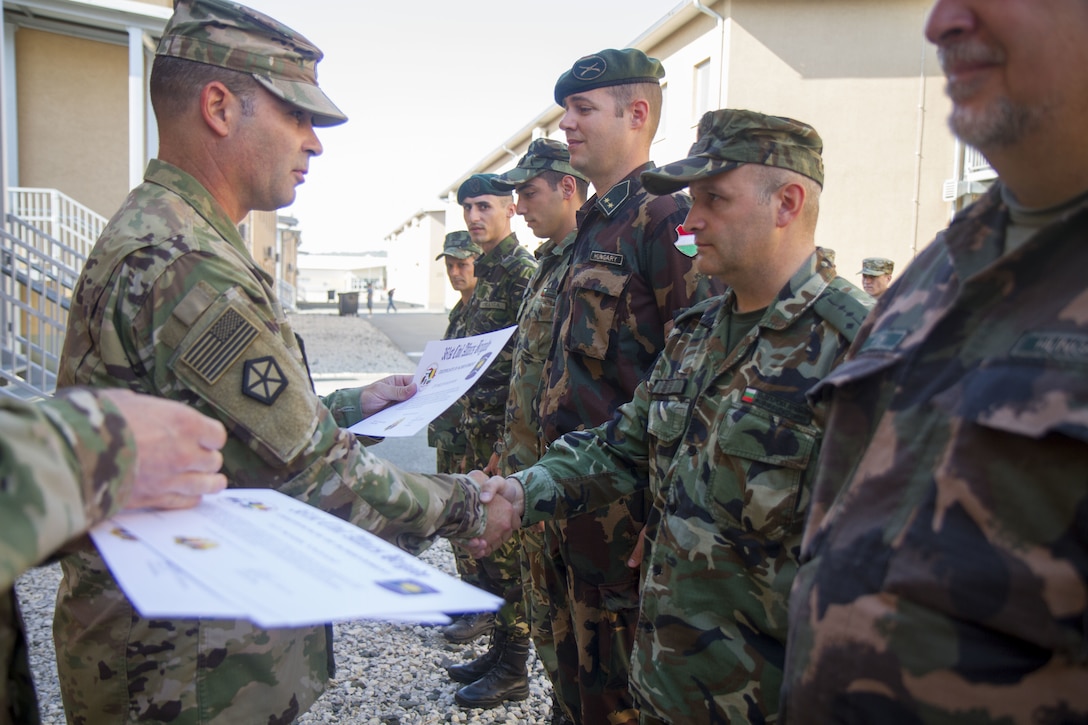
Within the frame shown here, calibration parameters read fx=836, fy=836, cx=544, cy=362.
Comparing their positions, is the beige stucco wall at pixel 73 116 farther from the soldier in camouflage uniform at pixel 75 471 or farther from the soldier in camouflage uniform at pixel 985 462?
the soldier in camouflage uniform at pixel 985 462

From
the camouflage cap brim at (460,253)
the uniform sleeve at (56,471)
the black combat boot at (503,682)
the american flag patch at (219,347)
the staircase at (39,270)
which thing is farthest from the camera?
the staircase at (39,270)

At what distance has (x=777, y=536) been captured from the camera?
78.6 inches

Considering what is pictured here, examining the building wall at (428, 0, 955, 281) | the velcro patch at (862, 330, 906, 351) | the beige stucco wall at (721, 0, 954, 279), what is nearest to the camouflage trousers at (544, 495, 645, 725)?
the velcro patch at (862, 330, 906, 351)

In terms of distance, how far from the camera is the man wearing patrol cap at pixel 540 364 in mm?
3391

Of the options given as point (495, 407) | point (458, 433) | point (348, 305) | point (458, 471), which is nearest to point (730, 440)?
point (495, 407)

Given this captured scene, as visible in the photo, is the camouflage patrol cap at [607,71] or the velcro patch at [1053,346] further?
the camouflage patrol cap at [607,71]

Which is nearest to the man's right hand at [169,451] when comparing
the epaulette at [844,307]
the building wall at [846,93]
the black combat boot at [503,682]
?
the epaulette at [844,307]

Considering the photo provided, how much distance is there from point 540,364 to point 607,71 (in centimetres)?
135

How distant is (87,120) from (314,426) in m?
12.5

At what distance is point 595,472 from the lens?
262cm

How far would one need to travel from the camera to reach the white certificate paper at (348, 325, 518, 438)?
2451mm

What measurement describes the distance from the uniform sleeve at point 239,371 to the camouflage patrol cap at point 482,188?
4.04 metres

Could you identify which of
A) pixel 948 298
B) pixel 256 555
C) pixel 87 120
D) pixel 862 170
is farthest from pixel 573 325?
pixel 862 170

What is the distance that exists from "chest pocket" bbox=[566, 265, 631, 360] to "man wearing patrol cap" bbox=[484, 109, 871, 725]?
597 millimetres
